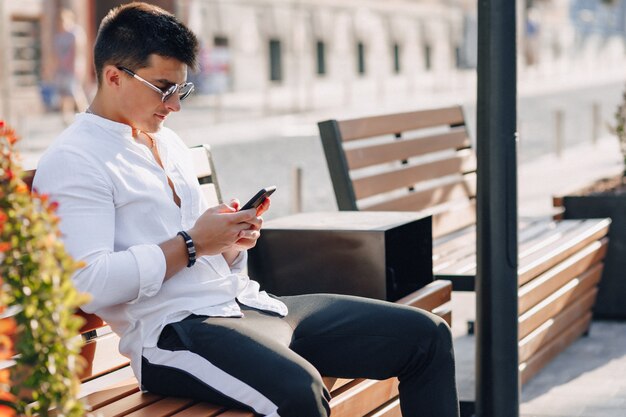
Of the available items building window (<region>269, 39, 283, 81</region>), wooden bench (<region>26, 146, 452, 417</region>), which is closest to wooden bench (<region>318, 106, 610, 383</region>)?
wooden bench (<region>26, 146, 452, 417</region>)

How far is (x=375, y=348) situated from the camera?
3221mm

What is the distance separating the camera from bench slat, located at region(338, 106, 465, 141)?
506cm

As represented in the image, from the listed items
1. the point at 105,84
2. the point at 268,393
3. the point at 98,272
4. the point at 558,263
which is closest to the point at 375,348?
the point at 268,393

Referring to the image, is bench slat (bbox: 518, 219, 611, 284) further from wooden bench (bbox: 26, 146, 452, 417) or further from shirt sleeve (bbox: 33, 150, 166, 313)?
shirt sleeve (bbox: 33, 150, 166, 313)

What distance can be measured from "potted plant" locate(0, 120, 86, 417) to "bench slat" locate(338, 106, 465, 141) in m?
3.12

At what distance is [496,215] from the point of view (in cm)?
387

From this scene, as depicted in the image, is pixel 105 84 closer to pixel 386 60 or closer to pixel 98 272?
pixel 98 272

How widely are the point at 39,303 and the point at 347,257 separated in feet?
7.21

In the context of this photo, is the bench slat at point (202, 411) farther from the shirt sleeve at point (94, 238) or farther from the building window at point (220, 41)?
the building window at point (220, 41)

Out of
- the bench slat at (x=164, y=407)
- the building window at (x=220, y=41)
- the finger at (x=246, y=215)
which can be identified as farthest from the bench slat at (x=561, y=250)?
the building window at (x=220, y=41)

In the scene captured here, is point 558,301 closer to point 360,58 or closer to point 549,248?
point 549,248

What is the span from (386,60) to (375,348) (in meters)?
43.3

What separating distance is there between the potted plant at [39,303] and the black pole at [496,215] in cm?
217

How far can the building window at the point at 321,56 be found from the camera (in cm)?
4047
